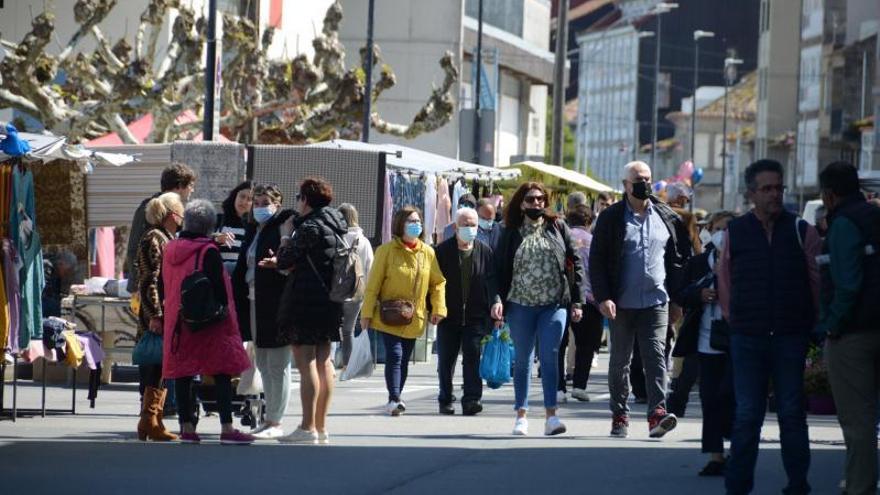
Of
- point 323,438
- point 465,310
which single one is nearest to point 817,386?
point 465,310

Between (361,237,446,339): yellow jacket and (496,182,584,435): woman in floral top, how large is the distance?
65.7 inches

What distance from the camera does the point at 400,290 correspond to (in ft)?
59.9

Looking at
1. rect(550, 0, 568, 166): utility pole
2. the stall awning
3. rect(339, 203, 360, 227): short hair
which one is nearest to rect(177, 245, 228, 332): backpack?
rect(339, 203, 360, 227): short hair

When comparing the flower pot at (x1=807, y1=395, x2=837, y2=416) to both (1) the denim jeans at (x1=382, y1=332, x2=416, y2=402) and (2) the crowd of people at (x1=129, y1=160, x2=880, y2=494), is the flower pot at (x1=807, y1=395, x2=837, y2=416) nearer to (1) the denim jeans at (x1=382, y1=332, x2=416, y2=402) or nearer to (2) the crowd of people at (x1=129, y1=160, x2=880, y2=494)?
(2) the crowd of people at (x1=129, y1=160, x2=880, y2=494)

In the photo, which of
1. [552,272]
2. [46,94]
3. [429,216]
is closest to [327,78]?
[46,94]

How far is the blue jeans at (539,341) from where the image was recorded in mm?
16422

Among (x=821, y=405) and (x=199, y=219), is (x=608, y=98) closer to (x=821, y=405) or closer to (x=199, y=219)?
(x=821, y=405)

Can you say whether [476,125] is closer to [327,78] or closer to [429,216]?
[327,78]

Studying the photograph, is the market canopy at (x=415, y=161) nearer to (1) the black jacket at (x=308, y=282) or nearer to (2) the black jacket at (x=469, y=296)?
(2) the black jacket at (x=469, y=296)

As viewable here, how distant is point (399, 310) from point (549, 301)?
2.14 m

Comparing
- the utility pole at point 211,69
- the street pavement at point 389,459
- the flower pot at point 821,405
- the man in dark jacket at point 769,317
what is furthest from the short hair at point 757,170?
the utility pole at point 211,69

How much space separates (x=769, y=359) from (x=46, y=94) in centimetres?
2319

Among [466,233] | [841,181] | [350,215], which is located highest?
[841,181]

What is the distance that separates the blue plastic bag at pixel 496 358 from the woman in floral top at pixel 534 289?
193 cm
